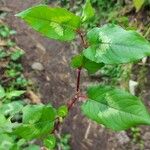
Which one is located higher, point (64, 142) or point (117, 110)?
point (117, 110)

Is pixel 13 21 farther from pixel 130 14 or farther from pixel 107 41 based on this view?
pixel 107 41

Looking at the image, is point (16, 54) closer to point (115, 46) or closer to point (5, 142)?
point (5, 142)

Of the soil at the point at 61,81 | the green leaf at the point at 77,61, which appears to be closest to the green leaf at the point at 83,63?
the green leaf at the point at 77,61

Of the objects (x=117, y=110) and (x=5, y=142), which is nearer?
(x=117, y=110)

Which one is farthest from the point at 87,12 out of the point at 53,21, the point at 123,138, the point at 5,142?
the point at 123,138

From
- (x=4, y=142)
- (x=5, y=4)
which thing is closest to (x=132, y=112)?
(x=4, y=142)

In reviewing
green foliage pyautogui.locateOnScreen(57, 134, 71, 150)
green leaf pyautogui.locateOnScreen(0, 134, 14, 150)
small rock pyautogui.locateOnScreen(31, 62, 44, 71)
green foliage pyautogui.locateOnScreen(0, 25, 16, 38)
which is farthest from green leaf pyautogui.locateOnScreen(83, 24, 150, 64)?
green foliage pyautogui.locateOnScreen(0, 25, 16, 38)

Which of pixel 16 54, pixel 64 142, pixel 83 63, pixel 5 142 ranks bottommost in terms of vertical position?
pixel 64 142
